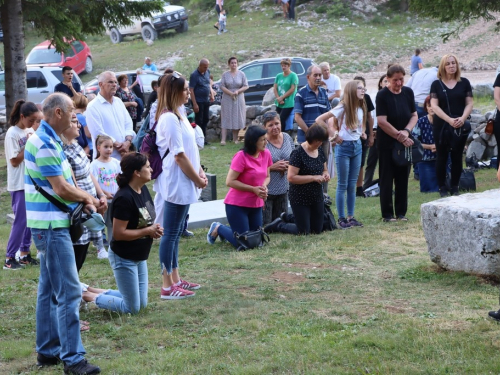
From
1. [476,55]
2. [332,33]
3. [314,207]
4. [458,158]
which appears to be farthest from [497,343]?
[332,33]

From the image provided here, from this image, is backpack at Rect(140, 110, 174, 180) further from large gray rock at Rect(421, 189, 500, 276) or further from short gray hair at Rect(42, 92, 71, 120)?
large gray rock at Rect(421, 189, 500, 276)

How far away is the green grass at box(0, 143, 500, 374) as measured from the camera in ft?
15.5

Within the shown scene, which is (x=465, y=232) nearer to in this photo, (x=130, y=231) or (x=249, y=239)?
(x=249, y=239)

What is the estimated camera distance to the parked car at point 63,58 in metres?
26.9

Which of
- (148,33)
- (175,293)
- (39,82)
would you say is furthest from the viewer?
(148,33)

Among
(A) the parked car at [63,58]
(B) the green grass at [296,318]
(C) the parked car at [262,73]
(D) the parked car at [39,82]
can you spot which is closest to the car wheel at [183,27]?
(A) the parked car at [63,58]

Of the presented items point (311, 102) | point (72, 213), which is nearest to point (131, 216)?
point (72, 213)

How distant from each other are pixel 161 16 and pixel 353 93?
997 inches

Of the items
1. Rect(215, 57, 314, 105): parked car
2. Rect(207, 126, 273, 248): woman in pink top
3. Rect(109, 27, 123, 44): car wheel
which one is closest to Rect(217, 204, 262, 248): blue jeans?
Rect(207, 126, 273, 248): woman in pink top

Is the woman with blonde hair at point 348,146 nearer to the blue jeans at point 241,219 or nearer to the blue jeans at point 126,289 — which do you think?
the blue jeans at point 241,219

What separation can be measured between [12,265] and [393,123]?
4.75 meters

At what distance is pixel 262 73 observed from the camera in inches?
831

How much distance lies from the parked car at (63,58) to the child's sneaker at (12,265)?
61.1 ft

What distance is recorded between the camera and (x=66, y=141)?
5.00 meters
